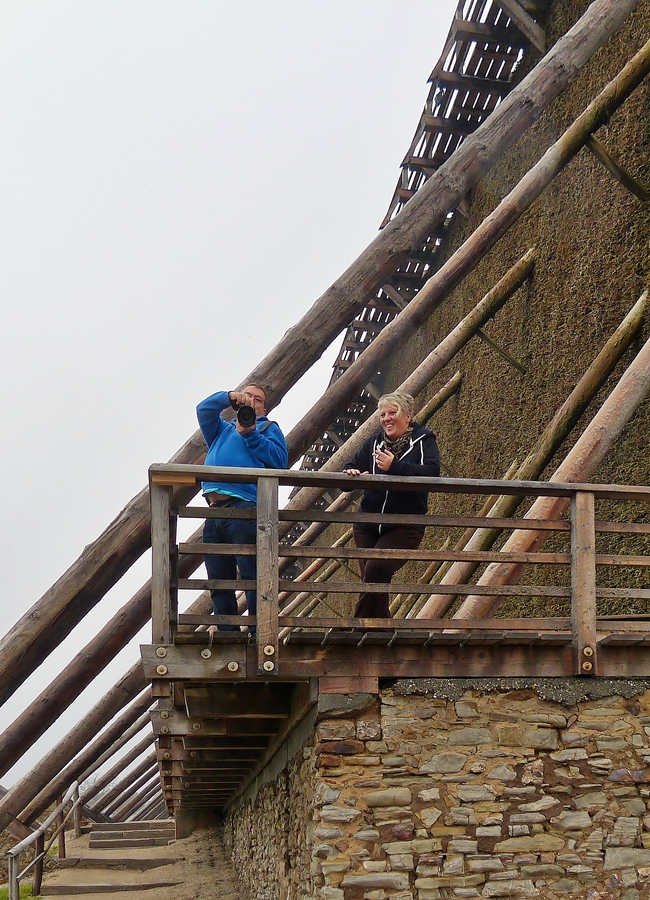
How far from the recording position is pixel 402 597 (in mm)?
10703

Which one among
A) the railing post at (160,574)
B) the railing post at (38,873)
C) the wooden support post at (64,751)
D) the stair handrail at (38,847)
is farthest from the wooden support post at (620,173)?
the railing post at (38,873)

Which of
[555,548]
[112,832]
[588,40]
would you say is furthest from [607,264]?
[112,832]

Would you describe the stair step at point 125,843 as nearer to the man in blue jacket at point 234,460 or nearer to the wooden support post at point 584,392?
the wooden support post at point 584,392

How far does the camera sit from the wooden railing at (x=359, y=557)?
484 cm

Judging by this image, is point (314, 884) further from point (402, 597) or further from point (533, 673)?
point (402, 597)

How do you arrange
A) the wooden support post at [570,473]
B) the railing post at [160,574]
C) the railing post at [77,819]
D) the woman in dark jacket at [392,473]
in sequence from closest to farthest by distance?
the railing post at [160,574]
the woman in dark jacket at [392,473]
the wooden support post at [570,473]
the railing post at [77,819]

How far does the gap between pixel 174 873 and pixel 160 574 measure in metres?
9.11

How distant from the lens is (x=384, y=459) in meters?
5.34

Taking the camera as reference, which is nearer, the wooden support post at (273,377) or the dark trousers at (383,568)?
the dark trousers at (383,568)

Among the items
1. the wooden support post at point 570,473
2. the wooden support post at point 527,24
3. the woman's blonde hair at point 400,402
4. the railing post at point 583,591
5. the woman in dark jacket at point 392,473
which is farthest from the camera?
the wooden support post at point 527,24

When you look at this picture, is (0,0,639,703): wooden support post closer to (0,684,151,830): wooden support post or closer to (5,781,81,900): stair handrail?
(5,781,81,900): stair handrail

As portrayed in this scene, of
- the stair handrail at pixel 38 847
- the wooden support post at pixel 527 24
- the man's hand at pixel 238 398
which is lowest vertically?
the stair handrail at pixel 38 847

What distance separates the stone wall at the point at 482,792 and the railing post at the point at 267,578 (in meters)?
0.46

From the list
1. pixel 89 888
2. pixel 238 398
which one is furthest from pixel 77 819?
pixel 238 398
